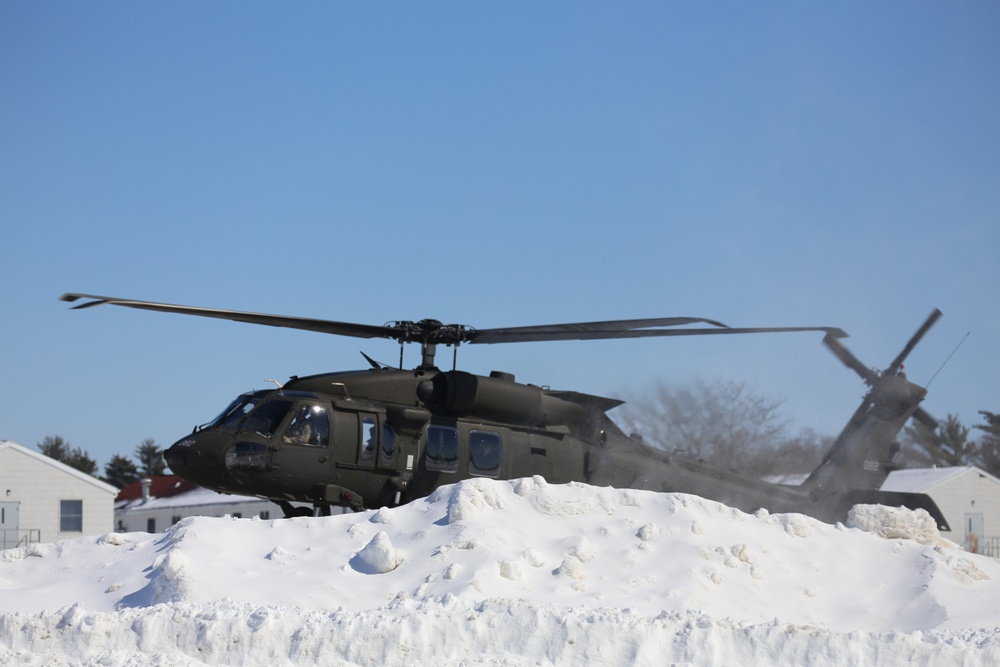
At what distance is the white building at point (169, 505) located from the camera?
46.0m

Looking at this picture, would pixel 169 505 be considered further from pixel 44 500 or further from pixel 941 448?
pixel 941 448

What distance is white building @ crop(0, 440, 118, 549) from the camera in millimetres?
35094

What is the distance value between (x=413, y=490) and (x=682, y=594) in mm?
5644

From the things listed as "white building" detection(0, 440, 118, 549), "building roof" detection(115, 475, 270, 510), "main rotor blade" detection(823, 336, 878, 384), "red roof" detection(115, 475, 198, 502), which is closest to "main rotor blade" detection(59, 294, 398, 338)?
"main rotor blade" detection(823, 336, 878, 384)

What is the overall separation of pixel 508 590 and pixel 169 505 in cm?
4639

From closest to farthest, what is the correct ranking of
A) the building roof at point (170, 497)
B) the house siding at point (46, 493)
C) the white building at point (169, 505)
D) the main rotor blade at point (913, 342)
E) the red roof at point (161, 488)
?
the main rotor blade at point (913, 342) → the house siding at point (46, 493) → the white building at point (169, 505) → the building roof at point (170, 497) → the red roof at point (161, 488)

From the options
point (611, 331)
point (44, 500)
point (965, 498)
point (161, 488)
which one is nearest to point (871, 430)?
point (611, 331)

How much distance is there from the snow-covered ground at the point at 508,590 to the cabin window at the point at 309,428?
2.66m

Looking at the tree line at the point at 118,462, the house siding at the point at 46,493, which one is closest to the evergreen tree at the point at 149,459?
the tree line at the point at 118,462

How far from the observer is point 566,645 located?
26.3 ft

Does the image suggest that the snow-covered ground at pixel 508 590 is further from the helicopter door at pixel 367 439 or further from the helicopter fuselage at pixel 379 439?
the helicopter door at pixel 367 439

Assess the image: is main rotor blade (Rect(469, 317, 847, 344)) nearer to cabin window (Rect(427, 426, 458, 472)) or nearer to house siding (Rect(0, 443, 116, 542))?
cabin window (Rect(427, 426, 458, 472))

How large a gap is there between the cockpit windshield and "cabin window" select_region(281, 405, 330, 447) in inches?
22.5

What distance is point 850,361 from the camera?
→ 704 inches
